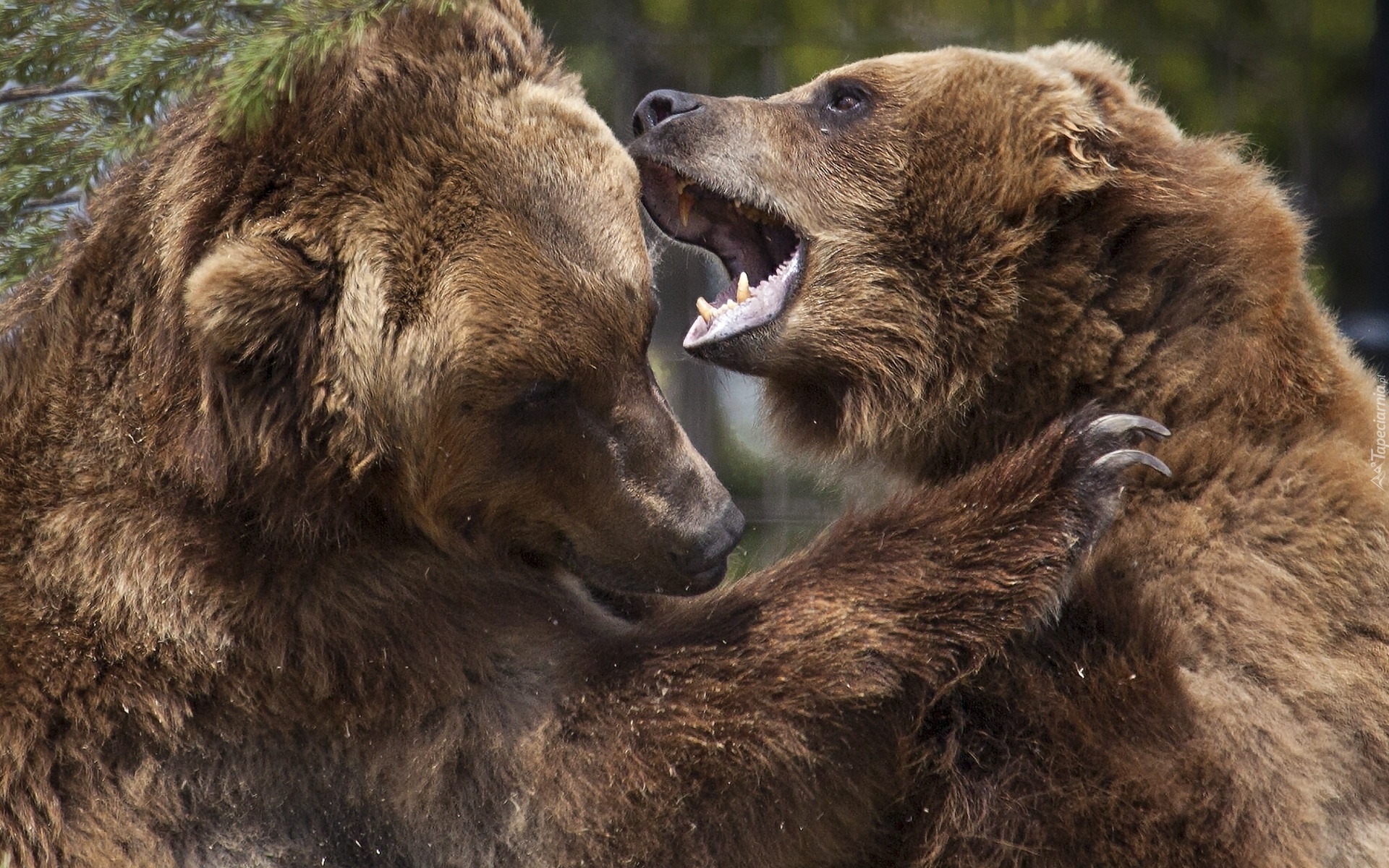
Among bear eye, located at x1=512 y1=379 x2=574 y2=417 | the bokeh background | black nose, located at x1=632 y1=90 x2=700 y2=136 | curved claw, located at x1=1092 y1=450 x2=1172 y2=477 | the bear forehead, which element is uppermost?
the bear forehead

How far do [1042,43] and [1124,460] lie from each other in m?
4.89

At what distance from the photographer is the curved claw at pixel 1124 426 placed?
10.8 feet

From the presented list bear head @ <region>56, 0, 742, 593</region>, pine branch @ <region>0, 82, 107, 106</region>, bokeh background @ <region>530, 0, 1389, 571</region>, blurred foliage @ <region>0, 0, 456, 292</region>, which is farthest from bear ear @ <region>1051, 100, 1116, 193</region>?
bokeh background @ <region>530, 0, 1389, 571</region>

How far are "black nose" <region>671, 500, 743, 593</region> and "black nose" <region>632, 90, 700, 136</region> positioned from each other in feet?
4.21

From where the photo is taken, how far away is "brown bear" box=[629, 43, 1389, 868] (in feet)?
10.1

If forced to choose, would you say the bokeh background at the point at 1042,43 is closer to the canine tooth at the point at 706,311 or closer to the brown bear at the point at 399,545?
the canine tooth at the point at 706,311

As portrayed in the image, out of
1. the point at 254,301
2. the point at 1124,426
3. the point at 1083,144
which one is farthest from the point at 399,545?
the point at 1083,144

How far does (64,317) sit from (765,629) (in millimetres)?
1602

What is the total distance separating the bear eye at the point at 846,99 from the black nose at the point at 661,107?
1.22 feet

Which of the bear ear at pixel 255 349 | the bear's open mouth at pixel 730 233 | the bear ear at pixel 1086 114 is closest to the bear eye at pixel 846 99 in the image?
the bear's open mouth at pixel 730 233

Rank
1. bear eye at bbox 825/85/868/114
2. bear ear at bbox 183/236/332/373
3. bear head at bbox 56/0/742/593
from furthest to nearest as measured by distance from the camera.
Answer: bear eye at bbox 825/85/868/114, bear head at bbox 56/0/742/593, bear ear at bbox 183/236/332/373

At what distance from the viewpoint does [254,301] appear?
293 centimetres

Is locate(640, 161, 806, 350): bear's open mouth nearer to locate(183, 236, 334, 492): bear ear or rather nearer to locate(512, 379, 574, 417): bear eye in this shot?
locate(512, 379, 574, 417): bear eye

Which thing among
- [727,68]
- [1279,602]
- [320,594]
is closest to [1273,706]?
[1279,602]
